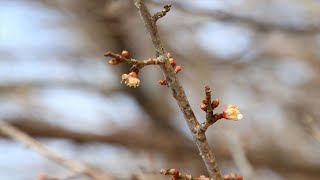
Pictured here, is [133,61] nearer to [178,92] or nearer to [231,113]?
[178,92]

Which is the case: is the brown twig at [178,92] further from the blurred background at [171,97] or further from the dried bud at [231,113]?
the blurred background at [171,97]

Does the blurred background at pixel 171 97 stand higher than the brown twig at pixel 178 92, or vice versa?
the blurred background at pixel 171 97

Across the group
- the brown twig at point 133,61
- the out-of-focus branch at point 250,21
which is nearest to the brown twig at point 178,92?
the brown twig at point 133,61

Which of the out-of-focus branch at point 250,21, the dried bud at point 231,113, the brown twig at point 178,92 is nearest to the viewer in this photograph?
the brown twig at point 178,92

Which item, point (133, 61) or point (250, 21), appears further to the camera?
point (250, 21)

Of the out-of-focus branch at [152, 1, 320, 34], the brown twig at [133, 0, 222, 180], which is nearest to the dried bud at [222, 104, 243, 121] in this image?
the brown twig at [133, 0, 222, 180]

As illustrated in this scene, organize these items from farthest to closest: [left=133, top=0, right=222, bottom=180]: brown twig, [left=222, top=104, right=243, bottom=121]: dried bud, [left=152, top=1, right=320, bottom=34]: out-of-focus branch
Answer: [left=152, top=1, right=320, bottom=34]: out-of-focus branch < [left=222, top=104, right=243, bottom=121]: dried bud < [left=133, top=0, right=222, bottom=180]: brown twig

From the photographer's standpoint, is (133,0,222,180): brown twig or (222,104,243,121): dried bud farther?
(222,104,243,121): dried bud

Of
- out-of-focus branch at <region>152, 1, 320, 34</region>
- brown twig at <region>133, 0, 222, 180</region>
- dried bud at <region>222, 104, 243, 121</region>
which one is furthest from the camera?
out-of-focus branch at <region>152, 1, 320, 34</region>

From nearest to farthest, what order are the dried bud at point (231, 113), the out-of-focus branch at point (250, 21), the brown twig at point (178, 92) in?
the brown twig at point (178, 92)
the dried bud at point (231, 113)
the out-of-focus branch at point (250, 21)

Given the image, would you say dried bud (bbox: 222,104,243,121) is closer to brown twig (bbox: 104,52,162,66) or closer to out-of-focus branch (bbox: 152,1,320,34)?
brown twig (bbox: 104,52,162,66)

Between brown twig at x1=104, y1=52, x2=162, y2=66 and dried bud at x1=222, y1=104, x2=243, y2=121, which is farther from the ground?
brown twig at x1=104, y1=52, x2=162, y2=66

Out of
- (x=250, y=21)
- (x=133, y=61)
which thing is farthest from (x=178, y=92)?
(x=250, y=21)
